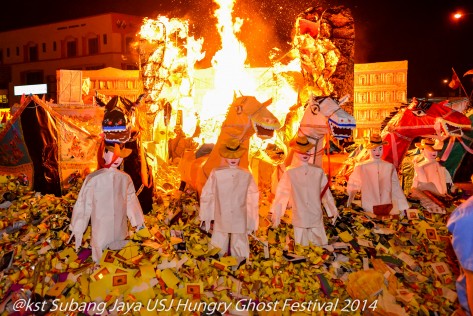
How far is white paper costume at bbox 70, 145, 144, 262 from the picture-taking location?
5.70 m

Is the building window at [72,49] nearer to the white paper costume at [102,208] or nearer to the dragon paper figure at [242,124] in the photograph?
the dragon paper figure at [242,124]

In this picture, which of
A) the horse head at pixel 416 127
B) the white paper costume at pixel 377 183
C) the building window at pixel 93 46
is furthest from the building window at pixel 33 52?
the white paper costume at pixel 377 183

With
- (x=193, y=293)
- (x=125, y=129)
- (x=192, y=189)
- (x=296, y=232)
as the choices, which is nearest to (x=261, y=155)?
(x=192, y=189)

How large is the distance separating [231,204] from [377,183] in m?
2.61

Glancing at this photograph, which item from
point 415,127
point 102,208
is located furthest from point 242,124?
point 415,127

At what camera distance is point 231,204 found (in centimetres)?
605

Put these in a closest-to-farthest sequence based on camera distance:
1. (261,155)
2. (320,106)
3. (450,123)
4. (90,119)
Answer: (320,106) → (450,123) → (261,155) → (90,119)

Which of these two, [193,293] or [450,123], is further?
[450,123]

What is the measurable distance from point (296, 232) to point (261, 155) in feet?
12.1

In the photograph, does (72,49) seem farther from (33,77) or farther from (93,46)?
(33,77)

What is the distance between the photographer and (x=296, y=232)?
21.2ft

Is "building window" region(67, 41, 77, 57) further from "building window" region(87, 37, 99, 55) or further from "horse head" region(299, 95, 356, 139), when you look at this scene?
"horse head" region(299, 95, 356, 139)

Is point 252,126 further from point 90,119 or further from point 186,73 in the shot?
point 186,73

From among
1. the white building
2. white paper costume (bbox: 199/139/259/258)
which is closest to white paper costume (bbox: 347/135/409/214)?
white paper costume (bbox: 199/139/259/258)
